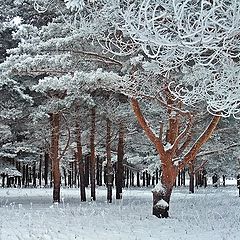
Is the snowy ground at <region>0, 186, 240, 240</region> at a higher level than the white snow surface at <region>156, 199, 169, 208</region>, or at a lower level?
lower

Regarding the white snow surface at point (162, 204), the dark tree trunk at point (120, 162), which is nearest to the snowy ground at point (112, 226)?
the white snow surface at point (162, 204)

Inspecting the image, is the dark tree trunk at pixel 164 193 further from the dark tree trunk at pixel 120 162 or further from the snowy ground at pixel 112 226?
the dark tree trunk at pixel 120 162

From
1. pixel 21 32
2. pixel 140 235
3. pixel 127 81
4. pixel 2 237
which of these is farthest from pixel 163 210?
pixel 21 32

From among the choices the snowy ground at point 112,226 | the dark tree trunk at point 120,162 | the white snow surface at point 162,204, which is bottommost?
the snowy ground at point 112,226

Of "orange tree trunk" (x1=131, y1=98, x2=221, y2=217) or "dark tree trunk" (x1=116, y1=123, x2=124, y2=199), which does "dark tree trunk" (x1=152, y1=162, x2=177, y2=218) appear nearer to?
"orange tree trunk" (x1=131, y1=98, x2=221, y2=217)

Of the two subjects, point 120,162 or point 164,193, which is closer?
point 164,193

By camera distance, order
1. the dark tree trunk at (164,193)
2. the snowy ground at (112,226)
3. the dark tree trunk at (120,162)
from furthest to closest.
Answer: the dark tree trunk at (120,162), the dark tree trunk at (164,193), the snowy ground at (112,226)

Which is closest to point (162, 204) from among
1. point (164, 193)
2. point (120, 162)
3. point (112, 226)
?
point (164, 193)

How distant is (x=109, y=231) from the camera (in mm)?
11062

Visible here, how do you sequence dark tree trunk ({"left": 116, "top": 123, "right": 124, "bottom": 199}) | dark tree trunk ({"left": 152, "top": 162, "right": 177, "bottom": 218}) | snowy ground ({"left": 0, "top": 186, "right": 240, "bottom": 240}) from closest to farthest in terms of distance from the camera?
1. snowy ground ({"left": 0, "top": 186, "right": 240, "bottom": 240})
2. dark tree trunk ({"left": 152, "top": 162, "right": 177, "bottom": 218})
3. dark tree trunk ({"left": 116, "top": 123, "right": 124, "bottom": 199})

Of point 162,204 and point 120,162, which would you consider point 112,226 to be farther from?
point 120,162

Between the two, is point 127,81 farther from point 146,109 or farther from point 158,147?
point 146,109

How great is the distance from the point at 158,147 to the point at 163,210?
199 centimetres

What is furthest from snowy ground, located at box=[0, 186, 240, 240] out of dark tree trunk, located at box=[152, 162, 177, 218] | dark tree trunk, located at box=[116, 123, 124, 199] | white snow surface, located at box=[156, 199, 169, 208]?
dark tree trunk, located at box=[116, 123, 124, 199]
